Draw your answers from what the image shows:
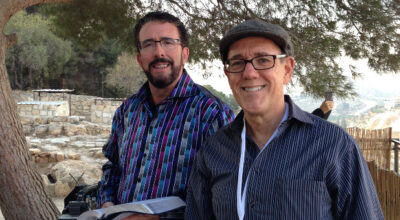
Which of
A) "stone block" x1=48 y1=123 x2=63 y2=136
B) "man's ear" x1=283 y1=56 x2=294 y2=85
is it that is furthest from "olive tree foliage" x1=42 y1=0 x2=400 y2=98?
"stone block" x1=48 y1=123 x2=63 y2=136

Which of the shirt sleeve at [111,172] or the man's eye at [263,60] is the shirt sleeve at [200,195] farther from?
the shirt sleeve at [111,172]

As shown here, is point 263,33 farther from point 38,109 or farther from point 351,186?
point 38,109

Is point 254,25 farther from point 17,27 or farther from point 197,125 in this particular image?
point 17,27

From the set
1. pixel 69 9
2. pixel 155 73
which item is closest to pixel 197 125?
pixel 155 73

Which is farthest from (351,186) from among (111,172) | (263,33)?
(111,172)

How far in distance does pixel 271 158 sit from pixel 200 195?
1.05 ft

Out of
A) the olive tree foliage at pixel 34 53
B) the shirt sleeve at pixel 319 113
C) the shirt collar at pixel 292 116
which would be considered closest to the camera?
the shirt collar at pixel 292 116


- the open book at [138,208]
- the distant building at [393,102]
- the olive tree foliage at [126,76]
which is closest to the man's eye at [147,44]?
the open book at [138,208]

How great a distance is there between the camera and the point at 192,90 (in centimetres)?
183

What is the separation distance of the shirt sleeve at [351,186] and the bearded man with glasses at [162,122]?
64cm

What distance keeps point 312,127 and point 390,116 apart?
16005 mm

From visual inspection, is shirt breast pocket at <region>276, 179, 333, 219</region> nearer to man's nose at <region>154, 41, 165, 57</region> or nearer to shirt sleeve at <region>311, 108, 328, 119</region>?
man's nose at <region>154, 41, 165, 57</region>

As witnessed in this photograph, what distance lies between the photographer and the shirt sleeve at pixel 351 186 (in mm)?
1129

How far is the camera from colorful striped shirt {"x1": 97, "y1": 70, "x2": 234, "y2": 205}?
169 cm
